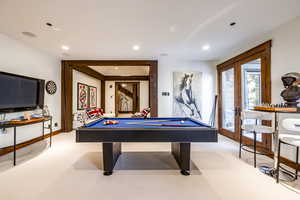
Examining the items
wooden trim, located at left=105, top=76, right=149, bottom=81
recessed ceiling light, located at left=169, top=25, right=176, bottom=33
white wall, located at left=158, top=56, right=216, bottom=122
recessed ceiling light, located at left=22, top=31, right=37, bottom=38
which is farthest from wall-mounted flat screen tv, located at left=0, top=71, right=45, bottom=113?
wooden trim, located at left=105, top=76, right=149, bottom=81

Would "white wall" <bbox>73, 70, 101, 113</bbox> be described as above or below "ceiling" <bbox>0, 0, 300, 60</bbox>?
below

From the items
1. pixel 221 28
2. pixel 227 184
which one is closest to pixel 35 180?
pixel 227 184

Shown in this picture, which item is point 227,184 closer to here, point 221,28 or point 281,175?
point 281,175

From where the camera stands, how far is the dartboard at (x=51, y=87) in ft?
14.2

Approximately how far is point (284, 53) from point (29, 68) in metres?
5.71

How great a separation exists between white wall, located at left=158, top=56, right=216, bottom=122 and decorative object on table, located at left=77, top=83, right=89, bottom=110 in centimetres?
371

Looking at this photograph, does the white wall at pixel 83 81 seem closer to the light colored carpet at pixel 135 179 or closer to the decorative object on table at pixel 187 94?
the light colored carpet at pixel 135 179

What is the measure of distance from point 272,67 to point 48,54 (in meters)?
5.79

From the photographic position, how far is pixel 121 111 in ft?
39.6

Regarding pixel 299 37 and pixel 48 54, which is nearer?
pixel 299 37

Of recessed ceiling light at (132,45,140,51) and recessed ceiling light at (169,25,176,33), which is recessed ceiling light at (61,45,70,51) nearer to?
recessed ceiling light at (132,45,140,51)

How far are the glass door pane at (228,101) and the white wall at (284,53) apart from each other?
142 centimetres

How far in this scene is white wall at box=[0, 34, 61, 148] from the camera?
10.2ft

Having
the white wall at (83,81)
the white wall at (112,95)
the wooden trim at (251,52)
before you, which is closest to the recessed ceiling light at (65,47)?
the white wall at (83,81)
